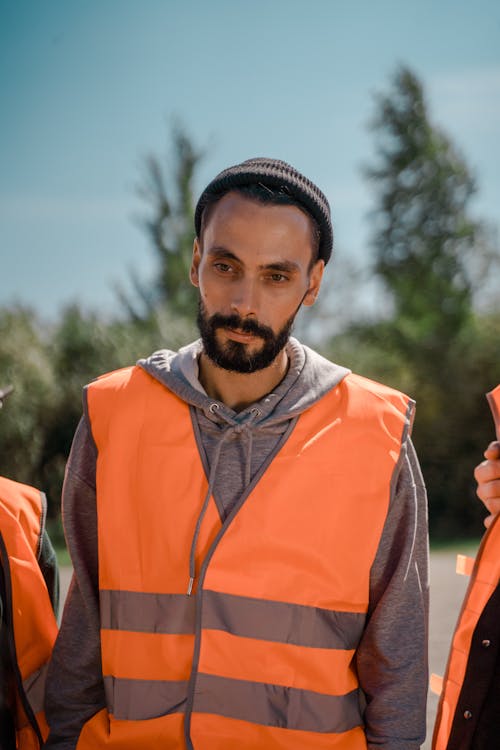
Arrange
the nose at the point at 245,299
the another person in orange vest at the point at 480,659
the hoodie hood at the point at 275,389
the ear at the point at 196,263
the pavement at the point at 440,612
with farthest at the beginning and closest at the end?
the pavement at the point at 440,612 → the ear at the point at 196,263 → the hoodie hood at the point at 275,389 → the nose at the point at 245,299 → the another person in orange vest at the point at 480,659

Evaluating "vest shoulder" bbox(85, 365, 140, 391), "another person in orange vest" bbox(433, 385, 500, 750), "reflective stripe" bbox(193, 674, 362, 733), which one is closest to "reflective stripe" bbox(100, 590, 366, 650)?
"reflective stripe" bbox(193, 674, 362, 733)

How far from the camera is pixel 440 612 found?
15.0 ft

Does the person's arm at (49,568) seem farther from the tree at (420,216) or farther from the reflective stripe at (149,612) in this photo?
the tree at (420,216)

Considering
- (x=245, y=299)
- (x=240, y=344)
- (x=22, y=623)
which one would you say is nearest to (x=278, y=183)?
(x=245, y=299)

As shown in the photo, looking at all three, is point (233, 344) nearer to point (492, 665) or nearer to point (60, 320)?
point (492, 665)

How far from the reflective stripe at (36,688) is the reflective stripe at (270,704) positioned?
1.86 ft

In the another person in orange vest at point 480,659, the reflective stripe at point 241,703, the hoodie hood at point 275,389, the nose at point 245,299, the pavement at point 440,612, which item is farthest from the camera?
the pavement at point 440,612

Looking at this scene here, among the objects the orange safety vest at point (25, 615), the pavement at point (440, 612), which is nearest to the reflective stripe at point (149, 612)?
the orange safety vest at point (25, 615)

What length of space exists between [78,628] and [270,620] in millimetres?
592

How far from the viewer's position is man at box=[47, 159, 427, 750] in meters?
2.05

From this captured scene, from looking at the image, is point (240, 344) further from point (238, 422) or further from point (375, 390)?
point (375, 390)

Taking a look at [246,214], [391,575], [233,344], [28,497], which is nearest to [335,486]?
[391,575]

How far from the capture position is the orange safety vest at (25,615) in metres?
2.24

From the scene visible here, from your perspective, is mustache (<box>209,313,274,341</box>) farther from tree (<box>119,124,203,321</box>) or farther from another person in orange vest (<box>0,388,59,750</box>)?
tree (<box>119,124,203,321</box>)
